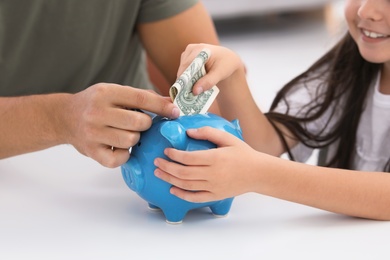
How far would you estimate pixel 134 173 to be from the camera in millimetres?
913

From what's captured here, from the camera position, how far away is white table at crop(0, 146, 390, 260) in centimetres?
84

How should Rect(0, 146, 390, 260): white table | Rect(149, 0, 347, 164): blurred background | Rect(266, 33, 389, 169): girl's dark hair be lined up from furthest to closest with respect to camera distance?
Rect(149, 0, 347, 164): blurred background
Rect(266, 33, 389, 169): girl's dark hair
Rect(0, 146, 390, 260): white table

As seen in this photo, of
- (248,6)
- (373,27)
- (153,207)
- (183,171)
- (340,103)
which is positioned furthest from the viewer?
(248,6)

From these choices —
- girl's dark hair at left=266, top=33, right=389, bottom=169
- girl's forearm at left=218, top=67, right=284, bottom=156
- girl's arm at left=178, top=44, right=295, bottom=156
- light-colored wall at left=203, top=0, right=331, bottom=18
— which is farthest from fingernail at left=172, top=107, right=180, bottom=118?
light-colored wall at left=203, top=0, right=331, bottom=18

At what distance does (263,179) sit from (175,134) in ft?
0.45

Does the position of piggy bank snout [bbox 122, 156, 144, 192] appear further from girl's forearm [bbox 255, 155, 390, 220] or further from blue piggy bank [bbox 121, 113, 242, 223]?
girl's forearm [bbox 255, 155, 390, 220]

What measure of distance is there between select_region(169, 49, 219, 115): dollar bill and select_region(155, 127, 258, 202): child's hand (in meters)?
0.06

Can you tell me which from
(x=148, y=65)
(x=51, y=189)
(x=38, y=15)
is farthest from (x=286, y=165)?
(x=148, y=65)

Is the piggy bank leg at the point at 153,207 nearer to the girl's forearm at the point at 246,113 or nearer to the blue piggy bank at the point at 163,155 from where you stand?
the blue piggy bank at the point at 163,155

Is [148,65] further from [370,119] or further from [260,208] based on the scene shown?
[260,208]

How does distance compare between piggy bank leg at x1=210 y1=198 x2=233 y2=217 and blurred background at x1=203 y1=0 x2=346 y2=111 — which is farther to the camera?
Answer: blurred background at x1=203 y1=0 x2=346 y2=111

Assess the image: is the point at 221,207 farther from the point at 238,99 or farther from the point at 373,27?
the point at 373,27

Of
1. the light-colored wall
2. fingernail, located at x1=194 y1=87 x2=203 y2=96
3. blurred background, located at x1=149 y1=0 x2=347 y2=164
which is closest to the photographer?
fingernail, located at x1=194 y1=87 x2=203 y2=96

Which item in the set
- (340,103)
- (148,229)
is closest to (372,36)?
(340,103)
